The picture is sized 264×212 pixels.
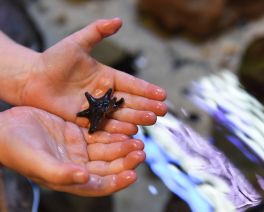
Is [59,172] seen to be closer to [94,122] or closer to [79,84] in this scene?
[94,122]

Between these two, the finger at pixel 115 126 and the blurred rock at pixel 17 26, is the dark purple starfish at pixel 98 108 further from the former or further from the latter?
the blurred rock at pixel 17 26

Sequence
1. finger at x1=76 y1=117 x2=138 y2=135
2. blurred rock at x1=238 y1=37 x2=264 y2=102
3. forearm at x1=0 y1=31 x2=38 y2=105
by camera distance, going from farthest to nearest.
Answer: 1. blurred rock at x1=238 y1=37 x2=264 y2=102
2. forearm at x1=0 y1=31 x2=38 y2=105
3. finger at x1=76 y1=117 x2=138 y2=135

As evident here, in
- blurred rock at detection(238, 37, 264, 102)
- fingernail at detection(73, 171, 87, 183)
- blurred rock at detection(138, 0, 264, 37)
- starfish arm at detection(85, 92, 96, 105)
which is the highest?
fingernail at detection(73, 171, 87, 183)

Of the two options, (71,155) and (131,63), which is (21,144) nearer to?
(71,155)

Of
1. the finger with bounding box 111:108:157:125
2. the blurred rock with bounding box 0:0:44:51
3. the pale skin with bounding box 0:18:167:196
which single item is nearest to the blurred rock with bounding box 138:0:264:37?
the blurred rock with bounding box 0:0:44:51

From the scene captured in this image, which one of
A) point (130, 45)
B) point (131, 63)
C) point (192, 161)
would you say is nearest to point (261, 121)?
point (192, 161)

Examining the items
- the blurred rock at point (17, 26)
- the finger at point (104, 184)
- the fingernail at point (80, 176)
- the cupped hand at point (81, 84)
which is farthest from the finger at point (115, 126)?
the blurred rock at point (17, 26)

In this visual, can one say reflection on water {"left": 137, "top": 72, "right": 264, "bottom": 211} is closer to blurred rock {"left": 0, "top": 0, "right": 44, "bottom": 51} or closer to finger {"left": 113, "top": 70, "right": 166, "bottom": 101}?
finger {"left": 113, "top": 70, "right": 166, "bottom": 101}
